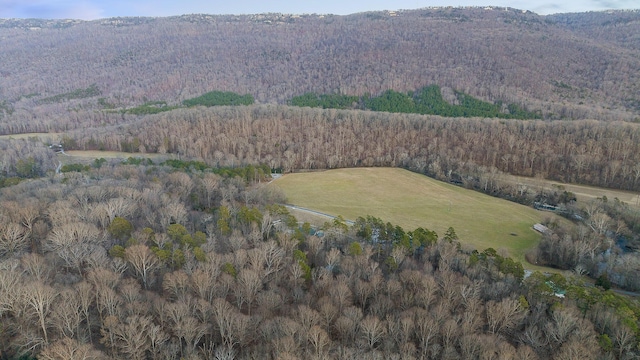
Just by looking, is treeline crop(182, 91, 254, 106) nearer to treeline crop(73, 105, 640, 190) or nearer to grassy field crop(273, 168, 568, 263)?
treeline crop(73, 105, 640, 190)

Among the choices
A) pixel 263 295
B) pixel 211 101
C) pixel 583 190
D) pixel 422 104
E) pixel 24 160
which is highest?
pixel 263 295

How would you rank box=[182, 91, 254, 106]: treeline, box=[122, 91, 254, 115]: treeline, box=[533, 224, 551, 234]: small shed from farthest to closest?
box=[182, 91, 254, 106]: treeline, box=[122, 91, 254, 115]: treeline, box=[533, 224, 551, 234]: small shed

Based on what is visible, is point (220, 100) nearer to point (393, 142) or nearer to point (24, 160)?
point (393, 142)

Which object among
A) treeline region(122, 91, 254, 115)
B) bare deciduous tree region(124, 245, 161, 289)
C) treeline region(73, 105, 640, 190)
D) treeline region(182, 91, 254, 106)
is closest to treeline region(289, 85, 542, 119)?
treeline region(182, 91, 254, 106)

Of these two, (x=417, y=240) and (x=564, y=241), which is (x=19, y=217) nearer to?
(x=417, y=240)

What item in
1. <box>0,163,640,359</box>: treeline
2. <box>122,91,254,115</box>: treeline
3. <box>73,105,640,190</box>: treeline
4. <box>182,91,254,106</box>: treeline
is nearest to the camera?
<box>0,163,640,359</box>: treeline

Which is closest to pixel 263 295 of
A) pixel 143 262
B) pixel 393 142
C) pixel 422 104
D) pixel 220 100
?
pixel 143 262

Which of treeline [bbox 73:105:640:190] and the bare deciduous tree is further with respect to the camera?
treeline [bbox 73:105:640:190]
